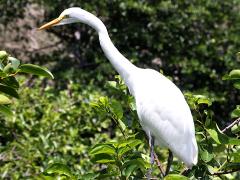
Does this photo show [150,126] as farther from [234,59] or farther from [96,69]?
[234,59]

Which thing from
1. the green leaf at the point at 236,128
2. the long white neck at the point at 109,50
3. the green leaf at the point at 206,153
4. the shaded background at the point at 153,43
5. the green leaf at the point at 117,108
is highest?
the shaded background at the point at 153,43

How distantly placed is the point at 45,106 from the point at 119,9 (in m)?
1.65

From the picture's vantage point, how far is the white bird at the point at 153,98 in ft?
7.85

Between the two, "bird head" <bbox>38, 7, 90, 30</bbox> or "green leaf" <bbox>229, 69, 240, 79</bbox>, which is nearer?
"green leaf" <bbox>229, 69, 240, 79</bbox>

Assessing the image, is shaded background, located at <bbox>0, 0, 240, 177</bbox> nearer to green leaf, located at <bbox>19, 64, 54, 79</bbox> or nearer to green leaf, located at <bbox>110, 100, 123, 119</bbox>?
green leaf, located at <bbox>110, 100, 123, 119</bbox>

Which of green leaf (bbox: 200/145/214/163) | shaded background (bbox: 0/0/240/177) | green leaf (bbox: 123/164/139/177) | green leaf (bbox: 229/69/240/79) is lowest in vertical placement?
green leaf (bbox: 123/164/139/177)

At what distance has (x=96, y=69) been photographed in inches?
202

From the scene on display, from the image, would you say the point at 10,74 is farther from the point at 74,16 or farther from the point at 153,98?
the point at 153,98

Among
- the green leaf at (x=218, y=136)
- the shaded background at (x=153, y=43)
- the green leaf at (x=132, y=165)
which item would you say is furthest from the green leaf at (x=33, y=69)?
the shaded background at (x=153, y=43)

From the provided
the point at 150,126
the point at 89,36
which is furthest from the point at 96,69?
the point at 150,126

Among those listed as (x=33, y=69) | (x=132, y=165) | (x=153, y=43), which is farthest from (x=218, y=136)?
(x=153, y=43)

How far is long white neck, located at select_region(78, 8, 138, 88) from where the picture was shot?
7.83 feet

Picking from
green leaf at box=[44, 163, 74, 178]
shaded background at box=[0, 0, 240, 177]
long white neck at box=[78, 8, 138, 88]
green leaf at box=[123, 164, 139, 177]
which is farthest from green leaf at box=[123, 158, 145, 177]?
shaded background at box=[0, 0, 240, 177]

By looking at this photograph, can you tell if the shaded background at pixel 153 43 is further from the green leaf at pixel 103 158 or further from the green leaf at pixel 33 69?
the green leaf at pixel 33 69
